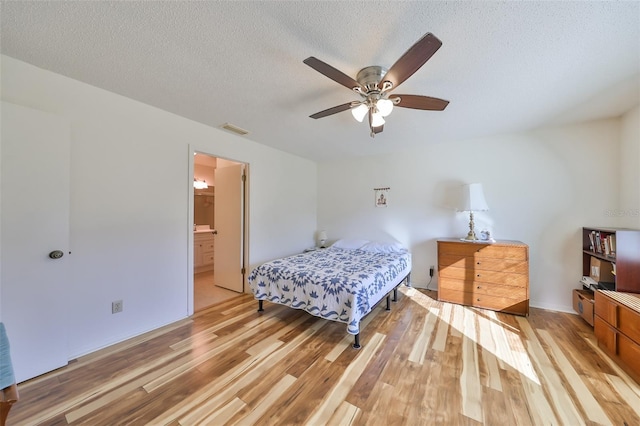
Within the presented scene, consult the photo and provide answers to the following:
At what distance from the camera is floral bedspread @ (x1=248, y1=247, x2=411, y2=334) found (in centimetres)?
214

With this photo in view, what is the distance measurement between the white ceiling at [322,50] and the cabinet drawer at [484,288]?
1989 millimetres

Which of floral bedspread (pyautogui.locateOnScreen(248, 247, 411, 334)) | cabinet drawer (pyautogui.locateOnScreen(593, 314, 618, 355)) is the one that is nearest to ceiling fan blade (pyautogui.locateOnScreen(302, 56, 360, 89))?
floral bedspread (pyautogui.locateOnScreen(248, 247, 411, 334))

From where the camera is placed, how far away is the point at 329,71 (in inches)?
57.0

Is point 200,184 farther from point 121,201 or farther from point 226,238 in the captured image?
point 121,201

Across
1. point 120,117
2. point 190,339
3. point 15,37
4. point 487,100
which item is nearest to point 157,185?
point 120,117

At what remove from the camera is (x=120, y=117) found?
7.14ft

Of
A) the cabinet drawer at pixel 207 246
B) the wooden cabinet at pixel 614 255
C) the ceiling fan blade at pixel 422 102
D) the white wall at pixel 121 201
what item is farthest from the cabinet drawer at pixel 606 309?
the cabinet drawer at pixel 207 246

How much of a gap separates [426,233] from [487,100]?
2045 mm

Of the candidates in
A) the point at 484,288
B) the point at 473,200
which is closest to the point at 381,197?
the point at 473,200

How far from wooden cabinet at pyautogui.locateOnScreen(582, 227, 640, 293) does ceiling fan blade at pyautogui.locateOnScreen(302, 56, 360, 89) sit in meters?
2.82

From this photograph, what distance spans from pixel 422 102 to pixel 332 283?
176cm

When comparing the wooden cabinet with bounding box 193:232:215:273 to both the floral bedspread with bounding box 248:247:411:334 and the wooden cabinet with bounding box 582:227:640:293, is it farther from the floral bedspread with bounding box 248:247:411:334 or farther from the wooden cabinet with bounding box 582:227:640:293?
the wooden cabinet with bounding box 582:227:640:293

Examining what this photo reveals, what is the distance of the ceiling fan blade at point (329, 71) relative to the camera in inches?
52.1

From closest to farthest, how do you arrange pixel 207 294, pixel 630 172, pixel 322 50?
pixel 322 50 < pixel 630 172 < pixel 207 294
